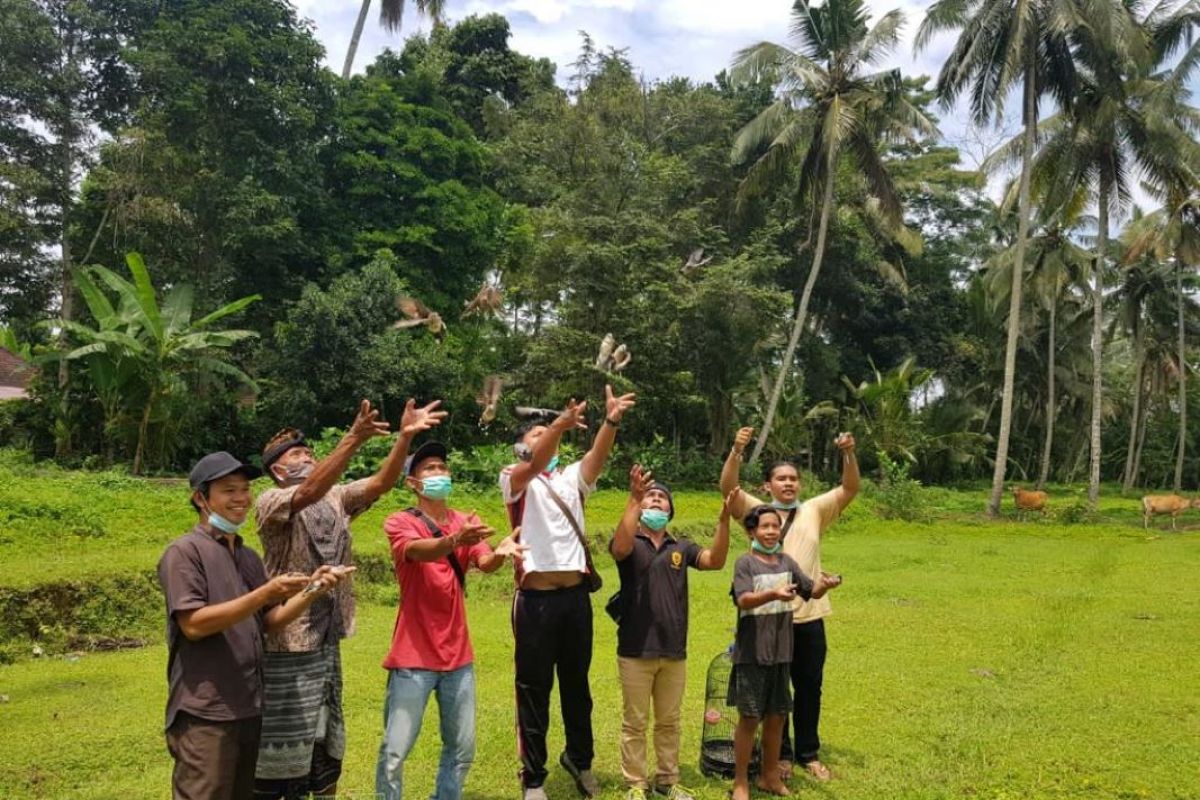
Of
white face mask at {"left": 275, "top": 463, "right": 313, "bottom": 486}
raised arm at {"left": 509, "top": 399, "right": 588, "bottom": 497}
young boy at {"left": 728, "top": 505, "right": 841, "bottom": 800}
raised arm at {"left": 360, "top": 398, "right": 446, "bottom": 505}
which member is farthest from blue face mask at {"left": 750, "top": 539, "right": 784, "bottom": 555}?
white face mask at {"left": 275, "top": 463, "right": 313, "bottom": 486}

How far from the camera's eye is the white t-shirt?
4184 millimetres

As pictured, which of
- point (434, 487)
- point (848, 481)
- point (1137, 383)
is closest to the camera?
point (434, 487)

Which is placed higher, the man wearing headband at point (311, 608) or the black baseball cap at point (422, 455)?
the black baseball cap at point (422, 455)

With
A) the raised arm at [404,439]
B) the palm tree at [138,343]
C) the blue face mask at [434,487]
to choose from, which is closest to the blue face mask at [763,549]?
the blue face mask at [434,487]

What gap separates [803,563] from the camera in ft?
15.9

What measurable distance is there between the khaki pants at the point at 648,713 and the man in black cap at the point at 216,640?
178cm

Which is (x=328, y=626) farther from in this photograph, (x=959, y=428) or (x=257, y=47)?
(x=959, y=428)

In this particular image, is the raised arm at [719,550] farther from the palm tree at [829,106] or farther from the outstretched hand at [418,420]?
the palm tree at [829,106]

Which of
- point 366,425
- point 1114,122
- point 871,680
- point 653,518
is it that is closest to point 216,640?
point 366,425

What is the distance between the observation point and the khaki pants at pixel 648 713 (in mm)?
4305

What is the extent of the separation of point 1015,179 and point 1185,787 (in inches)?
986

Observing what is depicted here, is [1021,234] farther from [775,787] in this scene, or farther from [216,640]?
[216,640]

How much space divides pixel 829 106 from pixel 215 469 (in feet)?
68.0

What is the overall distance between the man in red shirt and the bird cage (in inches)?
58.7
